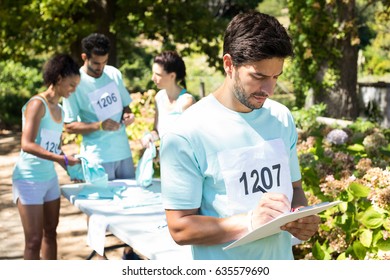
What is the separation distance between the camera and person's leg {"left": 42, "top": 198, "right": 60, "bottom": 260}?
4062 mm

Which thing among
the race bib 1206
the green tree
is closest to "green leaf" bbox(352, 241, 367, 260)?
the race bib 1206

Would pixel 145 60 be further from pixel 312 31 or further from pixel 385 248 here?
pixel 385 248

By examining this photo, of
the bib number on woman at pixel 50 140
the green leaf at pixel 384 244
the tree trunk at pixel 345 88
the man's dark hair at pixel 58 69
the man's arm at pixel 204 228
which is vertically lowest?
the tree trunk at pixel 345 88

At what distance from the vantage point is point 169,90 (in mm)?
4461

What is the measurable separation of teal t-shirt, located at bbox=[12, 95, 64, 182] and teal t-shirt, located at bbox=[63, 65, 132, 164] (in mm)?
527

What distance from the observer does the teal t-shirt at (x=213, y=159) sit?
73.6 inches

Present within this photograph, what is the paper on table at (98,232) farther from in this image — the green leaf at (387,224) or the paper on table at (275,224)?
the paper on table at (275,224)

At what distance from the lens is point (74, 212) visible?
6895 millimetres

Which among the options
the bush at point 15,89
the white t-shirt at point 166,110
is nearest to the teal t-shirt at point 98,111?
the white t-shirt at point 166,110

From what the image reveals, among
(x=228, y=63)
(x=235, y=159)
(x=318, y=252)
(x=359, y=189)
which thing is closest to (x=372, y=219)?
(x=359, y=189)

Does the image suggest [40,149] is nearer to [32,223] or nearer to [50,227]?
[32,223]

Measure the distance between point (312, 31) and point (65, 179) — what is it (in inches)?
219

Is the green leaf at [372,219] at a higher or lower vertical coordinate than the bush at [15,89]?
higher

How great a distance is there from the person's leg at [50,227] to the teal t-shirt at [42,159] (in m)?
0.23
